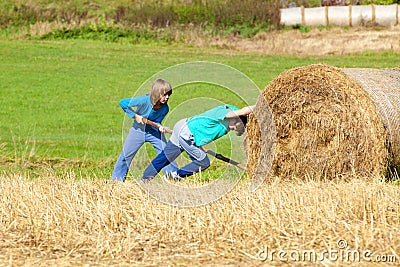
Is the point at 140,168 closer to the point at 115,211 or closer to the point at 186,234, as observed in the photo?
the point at 115,211

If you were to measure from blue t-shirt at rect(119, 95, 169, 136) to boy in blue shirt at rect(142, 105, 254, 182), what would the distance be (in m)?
0.36

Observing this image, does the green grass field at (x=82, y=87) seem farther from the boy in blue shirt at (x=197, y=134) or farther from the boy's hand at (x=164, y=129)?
the boy's hand at (x=164, y=129)

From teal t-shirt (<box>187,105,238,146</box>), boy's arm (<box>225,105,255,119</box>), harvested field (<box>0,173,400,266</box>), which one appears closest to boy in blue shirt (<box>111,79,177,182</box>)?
teal t-shirt (<box>187,105,238,146</box>)

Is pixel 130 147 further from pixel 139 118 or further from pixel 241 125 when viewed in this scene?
pixel 241 125

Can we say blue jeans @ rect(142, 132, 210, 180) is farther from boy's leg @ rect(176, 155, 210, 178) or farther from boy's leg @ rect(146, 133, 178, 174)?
boy's leg @ rect(146, 133, 178, 174)

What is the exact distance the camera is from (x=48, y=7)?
38438 mm

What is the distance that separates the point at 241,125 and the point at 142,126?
128cm

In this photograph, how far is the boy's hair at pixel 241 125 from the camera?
9.97 m

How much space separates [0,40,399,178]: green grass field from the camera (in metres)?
14.5

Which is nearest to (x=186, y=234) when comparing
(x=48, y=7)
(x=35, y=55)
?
(x=35, y=55)

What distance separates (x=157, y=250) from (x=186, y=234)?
0.45 meters

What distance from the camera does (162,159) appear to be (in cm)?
1012

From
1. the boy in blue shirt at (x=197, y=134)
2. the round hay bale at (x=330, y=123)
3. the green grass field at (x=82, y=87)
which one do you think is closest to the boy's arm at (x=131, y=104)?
the boy in blue shirt at (x=197, y=134)

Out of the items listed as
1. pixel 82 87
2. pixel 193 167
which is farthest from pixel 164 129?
pixel 82 87
